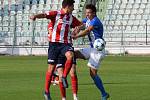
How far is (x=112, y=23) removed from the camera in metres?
43.3

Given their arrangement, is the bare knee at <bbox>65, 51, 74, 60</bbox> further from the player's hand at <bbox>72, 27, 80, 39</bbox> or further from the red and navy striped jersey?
the player's hand at <bbox>72, 27, 80, 39</bbox>

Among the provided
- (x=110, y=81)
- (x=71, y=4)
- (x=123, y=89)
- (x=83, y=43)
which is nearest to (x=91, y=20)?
(x=71, y=4)

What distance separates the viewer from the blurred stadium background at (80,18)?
1564 inches

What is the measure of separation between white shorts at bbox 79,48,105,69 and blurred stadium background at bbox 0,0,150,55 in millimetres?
26188

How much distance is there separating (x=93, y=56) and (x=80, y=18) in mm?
30821

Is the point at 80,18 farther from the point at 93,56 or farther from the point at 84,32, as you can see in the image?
the point at 84,32

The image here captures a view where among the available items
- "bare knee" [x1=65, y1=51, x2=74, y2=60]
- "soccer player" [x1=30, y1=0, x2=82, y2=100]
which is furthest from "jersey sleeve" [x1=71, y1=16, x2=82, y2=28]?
"bare knee" [x1=65, y1=51, x2=74, y2=60]

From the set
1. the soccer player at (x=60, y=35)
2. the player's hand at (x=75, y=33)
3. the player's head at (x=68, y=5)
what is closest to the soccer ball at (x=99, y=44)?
the player's hand at (x=75, y=33)

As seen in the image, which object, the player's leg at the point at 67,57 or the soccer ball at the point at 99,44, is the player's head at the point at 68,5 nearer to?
the player's leg at the point at 67,57

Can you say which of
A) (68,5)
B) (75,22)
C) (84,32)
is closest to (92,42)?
(84,32)

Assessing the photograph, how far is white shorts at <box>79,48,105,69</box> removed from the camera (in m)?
12.0

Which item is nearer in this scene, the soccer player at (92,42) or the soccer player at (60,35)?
the soccer player at (60,35)

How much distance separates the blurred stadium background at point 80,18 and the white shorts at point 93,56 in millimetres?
26188

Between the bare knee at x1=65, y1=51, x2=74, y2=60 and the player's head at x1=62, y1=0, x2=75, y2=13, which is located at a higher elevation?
the player's head at x1=62, y1=0, x2=75, y2=13
